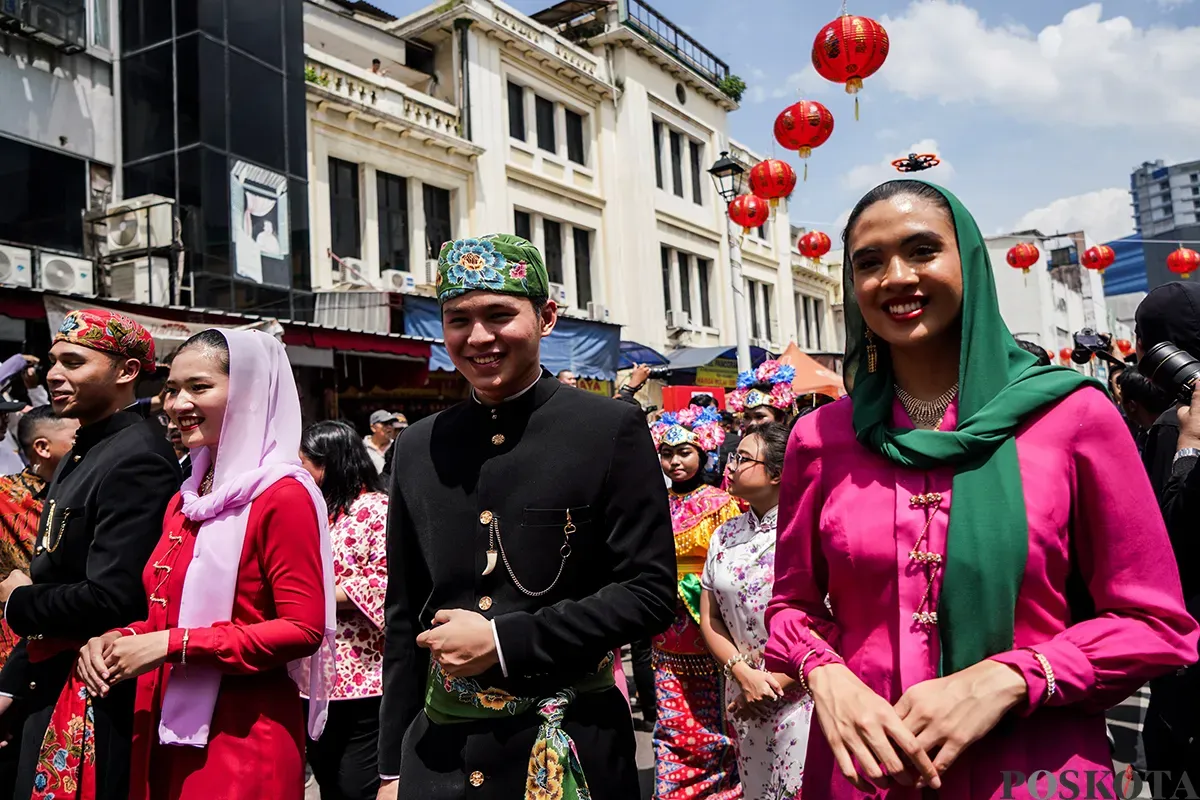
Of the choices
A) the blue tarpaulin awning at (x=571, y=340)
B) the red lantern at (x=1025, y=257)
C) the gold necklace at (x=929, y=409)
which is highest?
the red lantern at (x=1025, y=257)

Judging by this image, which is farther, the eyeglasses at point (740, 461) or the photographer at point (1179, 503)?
the eyeglasses at point (740, 461)

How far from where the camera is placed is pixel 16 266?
9.35 meters

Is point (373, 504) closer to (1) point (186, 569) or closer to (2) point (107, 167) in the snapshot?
(1) point (186, 569)

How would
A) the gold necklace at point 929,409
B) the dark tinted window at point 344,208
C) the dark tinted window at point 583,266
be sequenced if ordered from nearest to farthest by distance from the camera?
the gold necklace at point 929,409 → the dark tinted window at point 344,208 → the dark tinted window at point 583,266

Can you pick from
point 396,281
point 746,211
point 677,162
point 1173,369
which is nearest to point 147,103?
point 396,281

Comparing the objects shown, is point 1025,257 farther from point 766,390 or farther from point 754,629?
point 754,629

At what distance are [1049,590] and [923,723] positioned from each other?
1.11 feet

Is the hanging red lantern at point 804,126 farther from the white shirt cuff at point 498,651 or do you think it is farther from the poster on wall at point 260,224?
the white shirt cuff at point 498,651

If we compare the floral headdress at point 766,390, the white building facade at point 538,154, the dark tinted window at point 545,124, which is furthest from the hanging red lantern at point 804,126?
the dark tinted window at point 545,124

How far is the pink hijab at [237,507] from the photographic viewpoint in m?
2.39

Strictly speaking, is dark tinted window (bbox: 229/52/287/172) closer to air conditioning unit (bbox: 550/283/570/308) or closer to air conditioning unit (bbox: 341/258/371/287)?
air conditioning unit (bbox: 341/258/371/287)

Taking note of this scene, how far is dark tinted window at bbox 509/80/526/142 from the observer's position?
55.4ft

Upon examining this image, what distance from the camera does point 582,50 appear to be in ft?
60.5

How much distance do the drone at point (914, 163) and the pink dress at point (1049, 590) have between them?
72 centimetres
